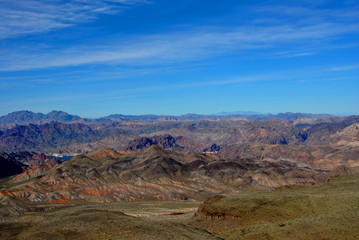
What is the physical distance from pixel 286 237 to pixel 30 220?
55478mm

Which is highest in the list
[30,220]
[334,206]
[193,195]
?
[334,206]

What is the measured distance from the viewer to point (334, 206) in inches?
2781

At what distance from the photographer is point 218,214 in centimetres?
7862

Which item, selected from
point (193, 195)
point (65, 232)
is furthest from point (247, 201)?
point (193, 195)

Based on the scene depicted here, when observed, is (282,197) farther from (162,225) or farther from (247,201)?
(162,225)

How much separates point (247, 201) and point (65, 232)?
1626 inches

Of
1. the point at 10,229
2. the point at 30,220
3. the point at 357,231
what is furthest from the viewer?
the point at 30,220

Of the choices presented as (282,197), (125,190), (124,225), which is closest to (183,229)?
(124,225)

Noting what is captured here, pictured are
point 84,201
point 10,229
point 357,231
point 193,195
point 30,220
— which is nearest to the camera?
point 357,231

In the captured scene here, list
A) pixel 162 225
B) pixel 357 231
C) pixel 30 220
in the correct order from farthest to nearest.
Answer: pixel 30 220 < pixel 162 225 < pixel 357 231

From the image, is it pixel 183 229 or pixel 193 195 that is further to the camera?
pixel 193 195

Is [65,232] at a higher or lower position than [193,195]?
higher

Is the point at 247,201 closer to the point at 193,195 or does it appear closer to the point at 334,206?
the point at 334,206

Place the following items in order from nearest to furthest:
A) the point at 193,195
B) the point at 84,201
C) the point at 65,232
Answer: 1. the point at 65,232
2. the point at 84,201
3. the point at 193,195
